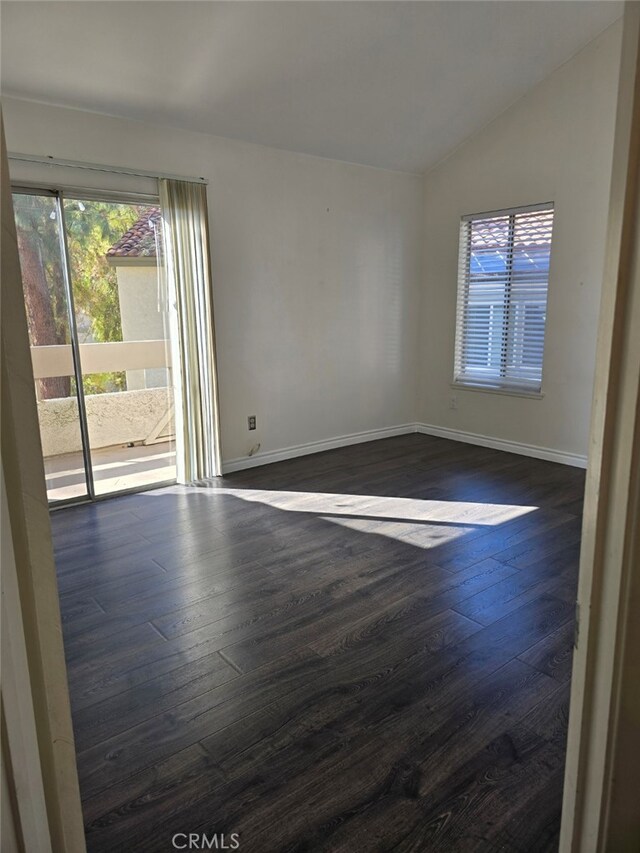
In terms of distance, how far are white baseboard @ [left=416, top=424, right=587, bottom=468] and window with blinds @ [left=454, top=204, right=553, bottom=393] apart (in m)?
0.53

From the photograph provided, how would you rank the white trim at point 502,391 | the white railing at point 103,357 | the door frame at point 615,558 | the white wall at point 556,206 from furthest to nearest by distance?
the white trim at point 502,391 < the white wall at point 556,206 < the white railing at point 103,357 < the door frame at point 615,558

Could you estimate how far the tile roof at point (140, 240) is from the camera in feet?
13.3

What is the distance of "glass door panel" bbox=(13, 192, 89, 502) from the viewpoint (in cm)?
364

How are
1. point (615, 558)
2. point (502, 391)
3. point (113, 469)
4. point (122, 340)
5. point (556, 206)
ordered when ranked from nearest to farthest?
point (615, 558), point (122, 340), point (113, 469), point (556, 206), point (502, 391)

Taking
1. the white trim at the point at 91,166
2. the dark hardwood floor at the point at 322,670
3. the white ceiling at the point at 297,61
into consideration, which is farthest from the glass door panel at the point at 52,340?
the white ceiling at the point at 297,61

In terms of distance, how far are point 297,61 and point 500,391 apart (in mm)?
3242

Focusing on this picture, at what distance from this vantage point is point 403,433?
6074 mm

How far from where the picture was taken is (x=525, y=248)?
193 inches

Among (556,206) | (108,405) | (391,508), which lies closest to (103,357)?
(108,405)

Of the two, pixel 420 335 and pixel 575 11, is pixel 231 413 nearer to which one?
pixel 420 335

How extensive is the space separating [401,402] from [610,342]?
17.3 ft

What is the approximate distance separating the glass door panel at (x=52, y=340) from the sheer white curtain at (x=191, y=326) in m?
0.73

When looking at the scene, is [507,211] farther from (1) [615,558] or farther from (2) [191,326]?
(1) [615,558]

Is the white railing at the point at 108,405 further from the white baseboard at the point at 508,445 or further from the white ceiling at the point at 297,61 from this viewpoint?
the white baseboard at the point at 508,445
